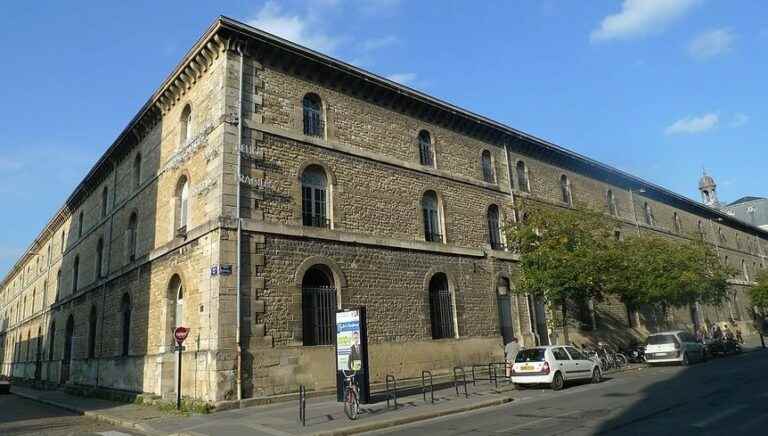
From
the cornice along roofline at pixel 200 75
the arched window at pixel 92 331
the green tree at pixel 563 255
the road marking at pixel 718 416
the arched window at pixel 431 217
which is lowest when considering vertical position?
the road marking at pixel 718 416

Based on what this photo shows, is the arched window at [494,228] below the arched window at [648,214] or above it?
below

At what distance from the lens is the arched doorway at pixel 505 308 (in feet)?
69.6

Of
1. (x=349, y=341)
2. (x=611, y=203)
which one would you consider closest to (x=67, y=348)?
(x=349, y=341)

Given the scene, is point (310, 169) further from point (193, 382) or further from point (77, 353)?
point (77, 353)

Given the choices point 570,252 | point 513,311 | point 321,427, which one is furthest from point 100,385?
point 570,252

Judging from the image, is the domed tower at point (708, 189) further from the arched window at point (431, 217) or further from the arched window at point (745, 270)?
the arched window at point (431, 217)

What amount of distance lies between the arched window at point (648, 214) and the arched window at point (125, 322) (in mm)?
30621

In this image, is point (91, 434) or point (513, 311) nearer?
point (91, 434)

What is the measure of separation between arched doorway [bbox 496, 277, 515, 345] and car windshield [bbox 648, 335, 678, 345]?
5.68m

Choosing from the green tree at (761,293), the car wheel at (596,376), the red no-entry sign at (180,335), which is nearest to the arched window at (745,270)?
the green tree at (761,293)

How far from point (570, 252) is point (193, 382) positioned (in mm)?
14193

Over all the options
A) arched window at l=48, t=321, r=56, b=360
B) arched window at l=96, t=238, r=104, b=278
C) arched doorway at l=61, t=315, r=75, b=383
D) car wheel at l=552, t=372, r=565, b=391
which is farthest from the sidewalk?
arched window at l=48, t=321, r=56, b=360

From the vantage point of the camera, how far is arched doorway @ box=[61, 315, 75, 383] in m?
26.7

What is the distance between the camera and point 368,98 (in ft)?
63.0
